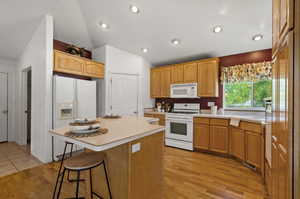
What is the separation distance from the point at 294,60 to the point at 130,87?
3.74m

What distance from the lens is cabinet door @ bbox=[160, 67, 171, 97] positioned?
4.27 meters

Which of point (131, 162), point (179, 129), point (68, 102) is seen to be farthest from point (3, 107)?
point (179, 129)

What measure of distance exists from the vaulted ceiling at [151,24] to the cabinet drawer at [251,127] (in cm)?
170

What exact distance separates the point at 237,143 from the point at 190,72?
1960 millimetres

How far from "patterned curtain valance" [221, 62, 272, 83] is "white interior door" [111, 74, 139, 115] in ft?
7.87

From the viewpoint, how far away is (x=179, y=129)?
3699 mm

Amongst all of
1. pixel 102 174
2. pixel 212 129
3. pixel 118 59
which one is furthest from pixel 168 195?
pixel 118 59

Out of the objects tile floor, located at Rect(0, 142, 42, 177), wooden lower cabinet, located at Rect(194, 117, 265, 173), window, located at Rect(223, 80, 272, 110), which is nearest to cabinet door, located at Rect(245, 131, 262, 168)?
wooden lower cabinet, located at Rect(194, 117, 265, 173)

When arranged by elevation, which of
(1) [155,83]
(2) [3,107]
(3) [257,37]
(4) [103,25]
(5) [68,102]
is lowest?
(2) [3,107]

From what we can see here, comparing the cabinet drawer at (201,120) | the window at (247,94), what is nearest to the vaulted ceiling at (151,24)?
the window at (247,94)

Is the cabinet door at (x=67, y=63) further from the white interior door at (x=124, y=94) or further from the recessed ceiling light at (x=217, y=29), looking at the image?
the recessed ceiling light at (x=217, y=29)

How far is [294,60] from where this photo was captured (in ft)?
2.63

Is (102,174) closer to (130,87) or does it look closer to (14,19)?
(130,87)

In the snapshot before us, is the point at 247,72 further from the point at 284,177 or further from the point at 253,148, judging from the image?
the point at 284,177
